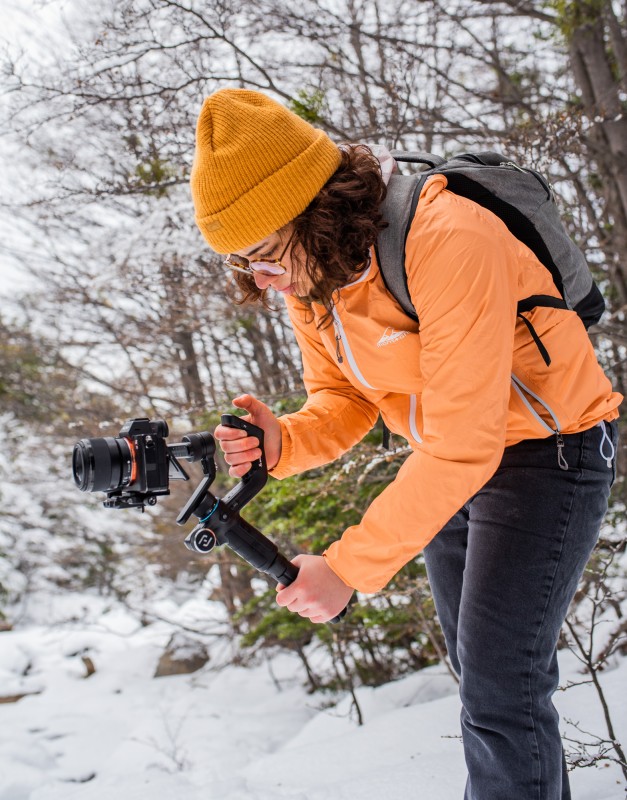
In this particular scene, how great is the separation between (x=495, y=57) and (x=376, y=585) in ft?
18.5

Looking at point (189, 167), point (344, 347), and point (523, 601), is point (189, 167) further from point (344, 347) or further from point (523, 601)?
point (523, 601)

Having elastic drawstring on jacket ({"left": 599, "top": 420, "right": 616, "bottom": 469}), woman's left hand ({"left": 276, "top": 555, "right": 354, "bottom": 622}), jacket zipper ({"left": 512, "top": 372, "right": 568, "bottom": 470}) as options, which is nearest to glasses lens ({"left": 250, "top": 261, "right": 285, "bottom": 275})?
jacket zipper ({"left": 512, "top": 372, "right": 568, "bottom": 470})

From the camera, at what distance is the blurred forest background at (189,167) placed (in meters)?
4.19

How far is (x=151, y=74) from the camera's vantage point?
464cm

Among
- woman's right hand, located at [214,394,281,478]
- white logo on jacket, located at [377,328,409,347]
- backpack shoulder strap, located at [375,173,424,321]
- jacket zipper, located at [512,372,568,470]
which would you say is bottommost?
jacket zipper, located at [512,372,568,470]

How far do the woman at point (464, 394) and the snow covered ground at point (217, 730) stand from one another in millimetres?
933

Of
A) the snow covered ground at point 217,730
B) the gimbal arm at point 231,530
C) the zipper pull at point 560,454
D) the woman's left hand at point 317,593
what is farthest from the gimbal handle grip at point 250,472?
the snow covered ground at point 217,730

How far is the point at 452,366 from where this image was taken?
139 centimetres

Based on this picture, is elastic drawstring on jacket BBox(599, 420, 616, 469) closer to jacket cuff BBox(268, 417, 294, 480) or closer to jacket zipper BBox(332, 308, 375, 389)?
jacket zipper BBox(332, 308, 375, 389)

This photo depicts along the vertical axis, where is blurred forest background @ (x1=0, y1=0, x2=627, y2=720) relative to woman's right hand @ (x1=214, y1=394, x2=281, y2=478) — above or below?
above

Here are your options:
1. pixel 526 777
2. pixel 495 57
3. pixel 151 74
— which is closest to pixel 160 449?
pixel 526 777

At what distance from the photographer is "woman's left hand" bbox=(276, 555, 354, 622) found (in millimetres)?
1575

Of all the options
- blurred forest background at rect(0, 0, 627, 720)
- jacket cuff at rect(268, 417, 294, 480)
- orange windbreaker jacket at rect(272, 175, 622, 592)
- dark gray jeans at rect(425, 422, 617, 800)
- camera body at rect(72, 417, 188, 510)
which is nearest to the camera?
orange windbreaker jacket at rect(272, 175, 622, 592)

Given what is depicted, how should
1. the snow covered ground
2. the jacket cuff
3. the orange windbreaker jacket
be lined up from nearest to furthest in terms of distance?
1. the orange windbreaker jacket
2. the jacket cuff
3. the snow covered ground
